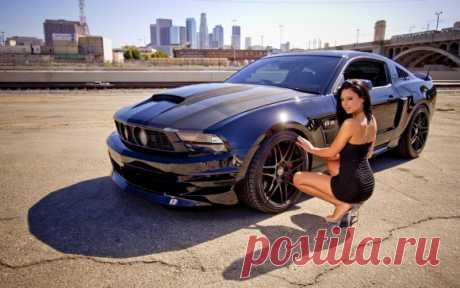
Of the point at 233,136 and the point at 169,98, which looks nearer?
the point at 233,136

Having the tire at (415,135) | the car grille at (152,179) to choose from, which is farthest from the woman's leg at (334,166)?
the tire at (415,135)

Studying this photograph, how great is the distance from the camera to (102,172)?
168 inches

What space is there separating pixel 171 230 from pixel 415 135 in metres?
4.08

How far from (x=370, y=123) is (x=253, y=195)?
1120 mm

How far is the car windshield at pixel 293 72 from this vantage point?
3.59m

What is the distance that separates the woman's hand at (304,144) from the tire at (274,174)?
0.25ft

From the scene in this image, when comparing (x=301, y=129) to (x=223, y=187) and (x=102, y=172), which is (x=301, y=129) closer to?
(x=223, y=187)

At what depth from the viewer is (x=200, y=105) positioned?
3.10 meters

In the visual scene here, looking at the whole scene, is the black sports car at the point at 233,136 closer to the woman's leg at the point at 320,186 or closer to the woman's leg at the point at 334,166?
the woman's leg at the point at 320,186

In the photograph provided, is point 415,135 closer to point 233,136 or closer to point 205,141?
point 233,136

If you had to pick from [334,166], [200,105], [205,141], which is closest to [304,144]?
[334,166]

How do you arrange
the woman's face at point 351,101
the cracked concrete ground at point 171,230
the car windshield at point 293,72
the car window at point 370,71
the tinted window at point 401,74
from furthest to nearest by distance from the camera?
the tinted window at point 401,74 < the car window at point 370,71 < the car windshield at point 293,72 < the woman's face at point 351,101 < the cracked concrete ground at point 171,230

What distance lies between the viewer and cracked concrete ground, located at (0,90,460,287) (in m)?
2.21

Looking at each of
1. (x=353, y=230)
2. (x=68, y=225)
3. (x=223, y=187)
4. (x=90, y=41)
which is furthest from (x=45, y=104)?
(x=90, y=41)
